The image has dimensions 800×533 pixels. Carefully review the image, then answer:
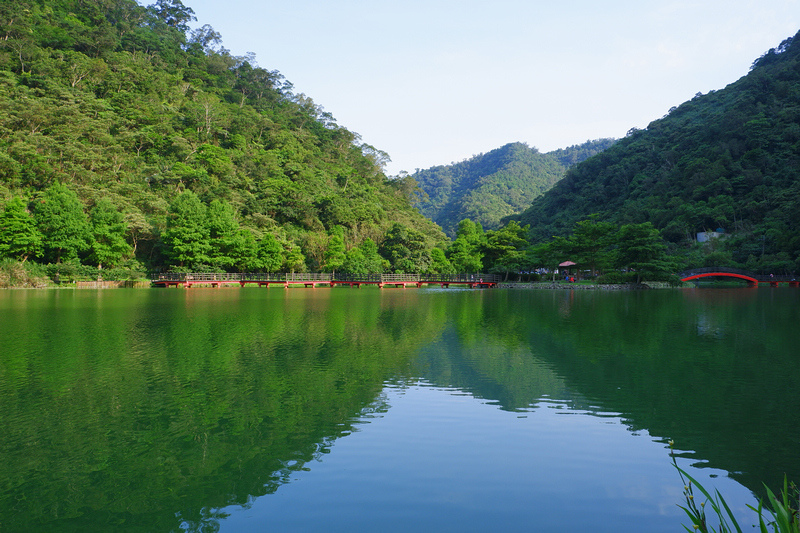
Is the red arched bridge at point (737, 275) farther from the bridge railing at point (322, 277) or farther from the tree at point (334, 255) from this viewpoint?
the tree at point (334, 255)

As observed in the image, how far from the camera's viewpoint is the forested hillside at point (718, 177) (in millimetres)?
52969

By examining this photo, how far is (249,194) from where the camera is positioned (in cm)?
5619

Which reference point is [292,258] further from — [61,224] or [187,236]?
[61,224]

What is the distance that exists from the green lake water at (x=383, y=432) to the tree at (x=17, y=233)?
31.7 m

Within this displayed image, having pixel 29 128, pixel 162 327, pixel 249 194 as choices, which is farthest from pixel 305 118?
→ pixel 162 327

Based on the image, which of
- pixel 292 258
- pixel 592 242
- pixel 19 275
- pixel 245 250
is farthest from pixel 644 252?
pixel 19 275

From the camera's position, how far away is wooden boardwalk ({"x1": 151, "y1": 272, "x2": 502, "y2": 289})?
1727 inches

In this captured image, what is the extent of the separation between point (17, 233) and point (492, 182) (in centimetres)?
10330

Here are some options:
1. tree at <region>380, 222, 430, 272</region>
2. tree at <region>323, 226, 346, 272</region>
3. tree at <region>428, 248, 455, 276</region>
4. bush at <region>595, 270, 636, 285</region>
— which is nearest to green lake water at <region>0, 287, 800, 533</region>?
bush at <region>595, 270, 636, 285</region>

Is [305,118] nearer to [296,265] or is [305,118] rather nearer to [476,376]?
[296,265]

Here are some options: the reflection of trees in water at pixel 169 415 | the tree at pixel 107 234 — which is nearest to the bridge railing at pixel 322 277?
the tree at pixel 107 234

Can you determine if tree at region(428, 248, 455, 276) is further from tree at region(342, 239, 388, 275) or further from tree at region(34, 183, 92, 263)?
tree at region(34, 183, 92, 263)

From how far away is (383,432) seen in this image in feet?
19.5

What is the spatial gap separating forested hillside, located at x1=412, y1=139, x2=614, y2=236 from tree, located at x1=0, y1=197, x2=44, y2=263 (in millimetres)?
69182
